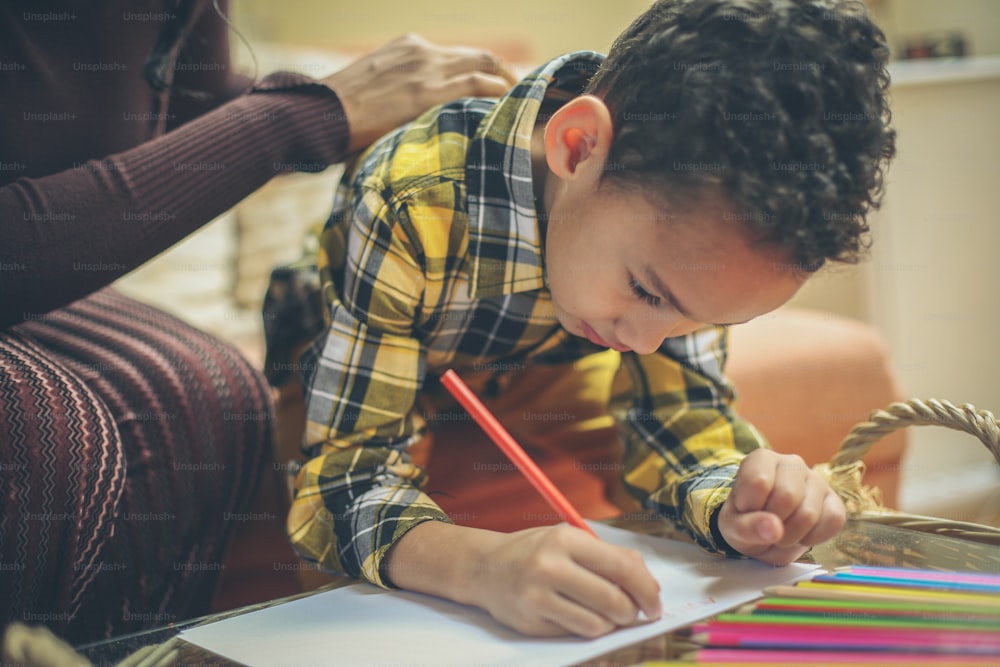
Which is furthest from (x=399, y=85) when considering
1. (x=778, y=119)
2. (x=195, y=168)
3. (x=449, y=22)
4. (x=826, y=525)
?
(x=449, y=22)

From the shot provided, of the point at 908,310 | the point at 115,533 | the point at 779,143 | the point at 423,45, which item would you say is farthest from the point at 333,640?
the point at 908,310

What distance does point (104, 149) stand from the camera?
798 millimetres

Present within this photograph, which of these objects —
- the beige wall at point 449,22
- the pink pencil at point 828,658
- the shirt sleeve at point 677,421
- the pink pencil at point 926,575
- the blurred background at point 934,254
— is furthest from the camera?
the beige wall at point 449,22

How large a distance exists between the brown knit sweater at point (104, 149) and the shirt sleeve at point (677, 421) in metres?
0.36

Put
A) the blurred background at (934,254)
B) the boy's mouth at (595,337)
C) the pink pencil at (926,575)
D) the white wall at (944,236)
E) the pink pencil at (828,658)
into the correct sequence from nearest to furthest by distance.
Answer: the pink pencil at (828,658) < the pink pencil at (926,575) < the boy's mouth at (595,337) < the blurred background at (934,254) < the white wall at (944,236)

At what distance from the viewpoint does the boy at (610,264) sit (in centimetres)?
49

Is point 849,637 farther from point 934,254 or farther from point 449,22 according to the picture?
point 449,22

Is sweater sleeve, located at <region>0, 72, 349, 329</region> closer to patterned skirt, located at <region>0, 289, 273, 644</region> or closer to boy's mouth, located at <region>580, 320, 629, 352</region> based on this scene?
patterned skirt, located at <region>0, 289, 273, 644</region>

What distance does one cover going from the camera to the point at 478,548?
540mm

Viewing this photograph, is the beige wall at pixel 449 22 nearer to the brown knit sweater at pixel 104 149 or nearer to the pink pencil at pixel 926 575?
the brown knit sweater at pixel 104 149

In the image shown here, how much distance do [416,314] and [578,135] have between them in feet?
0.67

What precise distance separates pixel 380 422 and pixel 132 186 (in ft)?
0.93

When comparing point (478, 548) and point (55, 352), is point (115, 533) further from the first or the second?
point (478, 548)

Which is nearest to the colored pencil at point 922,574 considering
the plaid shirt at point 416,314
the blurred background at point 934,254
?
the plaid shirt at point 416,314
